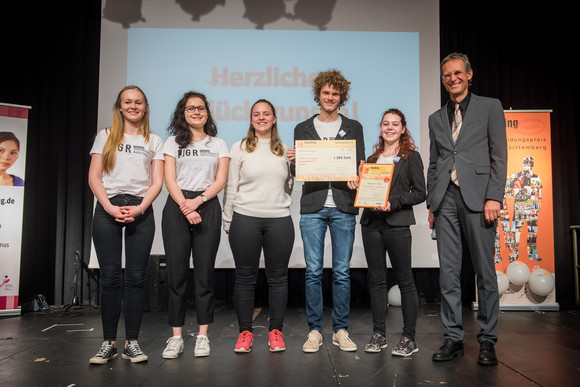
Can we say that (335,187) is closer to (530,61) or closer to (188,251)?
(188,251)

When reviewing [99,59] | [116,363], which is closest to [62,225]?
[99,59]

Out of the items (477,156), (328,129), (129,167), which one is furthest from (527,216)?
(129,167)

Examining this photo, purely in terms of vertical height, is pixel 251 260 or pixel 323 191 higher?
pixel 323 191

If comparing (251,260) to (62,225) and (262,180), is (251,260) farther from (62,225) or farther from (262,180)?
(62,225)

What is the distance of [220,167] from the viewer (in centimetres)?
258

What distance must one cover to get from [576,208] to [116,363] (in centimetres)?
488

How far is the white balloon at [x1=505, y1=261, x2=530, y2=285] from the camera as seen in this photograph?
13.4ft

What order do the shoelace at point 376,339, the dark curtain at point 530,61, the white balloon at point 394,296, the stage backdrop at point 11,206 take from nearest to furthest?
the shoelace at point 376,339
the stage backdrop at point 11,206
the white balloon at point 394,296
the dark curtain at point 530,61

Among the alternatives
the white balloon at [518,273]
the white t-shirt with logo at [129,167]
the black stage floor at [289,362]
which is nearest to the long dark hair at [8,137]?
the black stage floor at [289,362]

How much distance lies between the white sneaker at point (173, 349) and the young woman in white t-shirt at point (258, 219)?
0.34 metres

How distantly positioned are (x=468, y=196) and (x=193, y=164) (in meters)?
1.58

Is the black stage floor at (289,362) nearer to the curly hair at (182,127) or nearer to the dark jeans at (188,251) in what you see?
the dark jeans at (188,251)

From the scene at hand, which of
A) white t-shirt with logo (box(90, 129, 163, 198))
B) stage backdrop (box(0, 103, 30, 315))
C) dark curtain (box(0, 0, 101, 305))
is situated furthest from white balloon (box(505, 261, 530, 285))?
stage backdrop (box(0, 103, 30, 315))

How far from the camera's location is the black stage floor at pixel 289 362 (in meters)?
2.08
